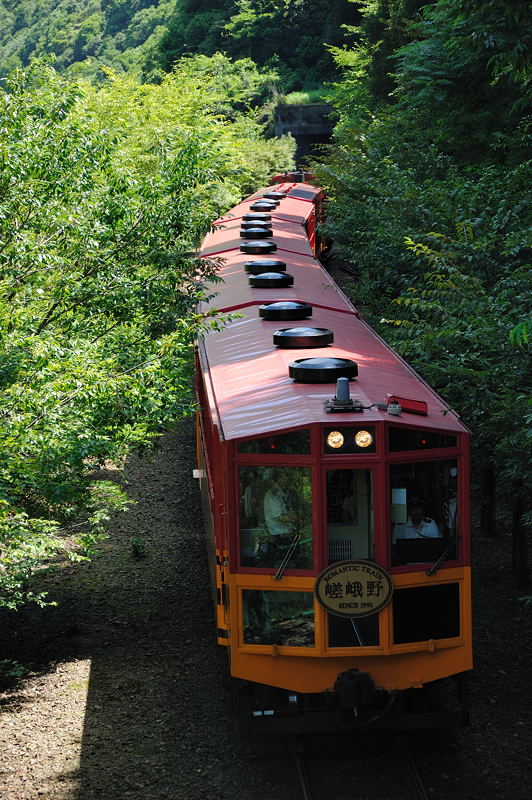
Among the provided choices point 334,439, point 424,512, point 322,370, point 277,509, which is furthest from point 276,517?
point 322,370

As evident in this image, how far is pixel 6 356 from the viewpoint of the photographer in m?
8.30

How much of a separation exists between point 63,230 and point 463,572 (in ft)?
19.2

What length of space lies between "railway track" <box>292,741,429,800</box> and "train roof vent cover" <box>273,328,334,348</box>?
12.4ft

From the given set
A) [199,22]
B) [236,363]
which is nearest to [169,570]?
[236,363]

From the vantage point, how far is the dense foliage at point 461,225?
9438mm

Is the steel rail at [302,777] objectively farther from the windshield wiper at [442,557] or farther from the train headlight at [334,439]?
the train headlight at [334,439]

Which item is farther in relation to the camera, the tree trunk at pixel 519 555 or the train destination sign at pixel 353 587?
the tree trunk at pixel 519 555

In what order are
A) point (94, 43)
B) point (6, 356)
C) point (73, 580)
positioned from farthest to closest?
1. point (94, 43)
2. point (73, 580)
3. point (6, 356)

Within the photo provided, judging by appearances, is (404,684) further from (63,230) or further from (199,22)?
(199,22)

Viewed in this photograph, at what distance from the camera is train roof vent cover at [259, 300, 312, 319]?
10914 millimetres

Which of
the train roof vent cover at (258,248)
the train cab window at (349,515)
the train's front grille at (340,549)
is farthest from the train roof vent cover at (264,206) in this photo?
the train's front grille at (340,549)

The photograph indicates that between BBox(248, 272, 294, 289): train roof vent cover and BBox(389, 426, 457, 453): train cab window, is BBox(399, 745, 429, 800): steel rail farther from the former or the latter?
BBox(248, 272, 294, 289): train roof vent cover

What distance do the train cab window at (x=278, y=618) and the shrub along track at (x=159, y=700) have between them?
1217 millimetres

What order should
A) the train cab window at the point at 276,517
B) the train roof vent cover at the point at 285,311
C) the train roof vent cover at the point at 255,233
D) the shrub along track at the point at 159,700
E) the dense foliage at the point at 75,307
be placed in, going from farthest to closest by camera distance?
the train roof vent cover at the point at 255,233 < the train roof vent cover at the point at 285,311 < the dense foliage at the point at 75,307 < the shrub along track at the point at 159,700 < the train cab window at the point at 276,517
